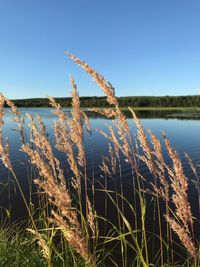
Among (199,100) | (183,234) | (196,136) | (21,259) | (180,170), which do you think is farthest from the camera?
(199,100)

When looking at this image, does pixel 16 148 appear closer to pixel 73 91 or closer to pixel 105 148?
pixel 105 148

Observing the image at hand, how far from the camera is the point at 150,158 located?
117 inches

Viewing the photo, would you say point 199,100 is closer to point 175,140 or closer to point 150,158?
point 175,140

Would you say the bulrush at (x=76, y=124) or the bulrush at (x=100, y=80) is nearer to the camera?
the bulrush at (x=100, y=80)

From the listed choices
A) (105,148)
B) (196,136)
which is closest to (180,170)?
(105,148)

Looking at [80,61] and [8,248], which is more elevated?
[80,61]

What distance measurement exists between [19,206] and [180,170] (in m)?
12.1

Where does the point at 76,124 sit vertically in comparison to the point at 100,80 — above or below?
below

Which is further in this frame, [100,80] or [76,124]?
[76,124]

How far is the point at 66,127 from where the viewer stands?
14.9 feet

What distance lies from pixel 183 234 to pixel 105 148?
942 inches

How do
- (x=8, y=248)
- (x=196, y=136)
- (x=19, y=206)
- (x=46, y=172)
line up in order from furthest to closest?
(x=196, y=136) → (x=19, y=206) → (x=8, y=248) → (x=46, y=172)

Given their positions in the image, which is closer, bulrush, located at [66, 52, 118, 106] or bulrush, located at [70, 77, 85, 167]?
bulrush, located at [66, 52, 118, 106]

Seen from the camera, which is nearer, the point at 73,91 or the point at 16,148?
the point at 73,91
